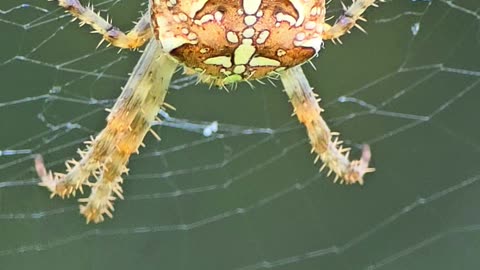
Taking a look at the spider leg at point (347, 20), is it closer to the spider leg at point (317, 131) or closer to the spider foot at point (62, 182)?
the spider leg at point (317, 131)

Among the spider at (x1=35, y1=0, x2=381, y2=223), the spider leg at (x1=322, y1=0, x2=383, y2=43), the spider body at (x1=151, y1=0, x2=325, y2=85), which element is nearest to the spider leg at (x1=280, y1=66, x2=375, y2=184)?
the spider at (x1=35, y1=0, x2=381, y2=223)


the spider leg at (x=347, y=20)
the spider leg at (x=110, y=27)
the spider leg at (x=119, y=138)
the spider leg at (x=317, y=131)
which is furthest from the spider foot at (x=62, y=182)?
the spider leg at (x=347, y=20)

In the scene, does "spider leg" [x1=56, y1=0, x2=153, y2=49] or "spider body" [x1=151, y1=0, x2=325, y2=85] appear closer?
"spider body" [x1=151, y1=0, x2=325, y2=85]

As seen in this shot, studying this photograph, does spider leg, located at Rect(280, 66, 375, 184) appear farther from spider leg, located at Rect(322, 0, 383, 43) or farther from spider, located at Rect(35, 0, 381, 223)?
spider leg, located at Rect(322, 0, 383, 43)

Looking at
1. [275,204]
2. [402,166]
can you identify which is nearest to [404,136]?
[402,166]

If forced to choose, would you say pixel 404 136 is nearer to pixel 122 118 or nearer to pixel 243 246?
pixel 243 246

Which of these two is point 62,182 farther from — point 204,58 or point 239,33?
point 239,33
